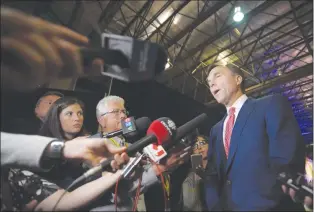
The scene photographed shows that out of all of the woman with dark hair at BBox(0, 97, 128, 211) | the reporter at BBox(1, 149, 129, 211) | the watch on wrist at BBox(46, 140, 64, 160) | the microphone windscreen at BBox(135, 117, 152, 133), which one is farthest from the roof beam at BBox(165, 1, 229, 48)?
the watch on wrist at BBox(46, 140, 64, 160)

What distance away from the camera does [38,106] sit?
36.7 inches

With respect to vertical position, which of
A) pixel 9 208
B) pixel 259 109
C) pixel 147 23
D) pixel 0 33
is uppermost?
pixel 147 23

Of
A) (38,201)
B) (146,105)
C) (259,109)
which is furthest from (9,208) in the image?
(259,109)

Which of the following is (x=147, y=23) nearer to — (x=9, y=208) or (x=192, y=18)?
(x=192, y=18)

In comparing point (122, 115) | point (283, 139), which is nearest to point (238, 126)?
point (283, 139)

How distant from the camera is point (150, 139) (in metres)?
0.72

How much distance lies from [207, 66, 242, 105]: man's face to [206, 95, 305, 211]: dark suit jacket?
0.09 metres

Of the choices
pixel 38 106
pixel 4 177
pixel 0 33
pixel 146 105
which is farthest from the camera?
pixel 146 105

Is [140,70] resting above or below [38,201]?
above

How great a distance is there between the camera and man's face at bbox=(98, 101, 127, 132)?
1.16 meters

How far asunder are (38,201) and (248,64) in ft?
12.2

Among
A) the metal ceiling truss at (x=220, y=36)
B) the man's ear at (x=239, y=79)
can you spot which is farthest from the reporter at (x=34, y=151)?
the metal ceiling truss at (x=220, y=36)

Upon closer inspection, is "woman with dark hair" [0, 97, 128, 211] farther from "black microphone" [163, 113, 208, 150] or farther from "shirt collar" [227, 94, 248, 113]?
"shirt collar" [227, 94, 248, 113]

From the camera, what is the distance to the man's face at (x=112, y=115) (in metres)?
1.16
